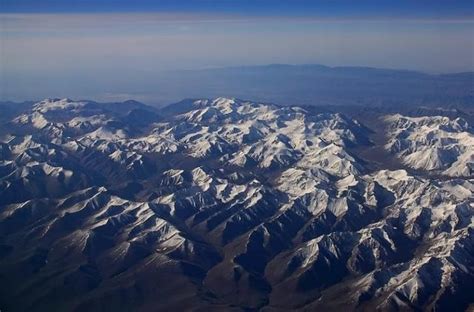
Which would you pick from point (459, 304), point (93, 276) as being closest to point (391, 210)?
point (459, 304)

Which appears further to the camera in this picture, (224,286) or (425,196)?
(425,196)

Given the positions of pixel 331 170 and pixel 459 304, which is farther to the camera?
pixel 331 170

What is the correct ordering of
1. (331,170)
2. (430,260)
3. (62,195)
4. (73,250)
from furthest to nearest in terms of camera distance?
(331,170), (62,195), (73,250), (430,260)

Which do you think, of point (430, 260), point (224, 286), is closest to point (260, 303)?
point (224, 286)

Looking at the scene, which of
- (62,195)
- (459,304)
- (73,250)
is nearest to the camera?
(459,304)

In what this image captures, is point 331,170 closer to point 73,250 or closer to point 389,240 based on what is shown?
point 389,240

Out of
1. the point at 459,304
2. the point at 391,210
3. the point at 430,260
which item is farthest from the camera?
the point at 391,210

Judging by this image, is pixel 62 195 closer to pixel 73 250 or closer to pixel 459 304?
pixel 73 250

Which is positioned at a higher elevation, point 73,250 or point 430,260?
point 430,260

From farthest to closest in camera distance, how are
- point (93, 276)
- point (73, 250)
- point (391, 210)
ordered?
point (391, 210), point (73, 250), point (93, 276)
